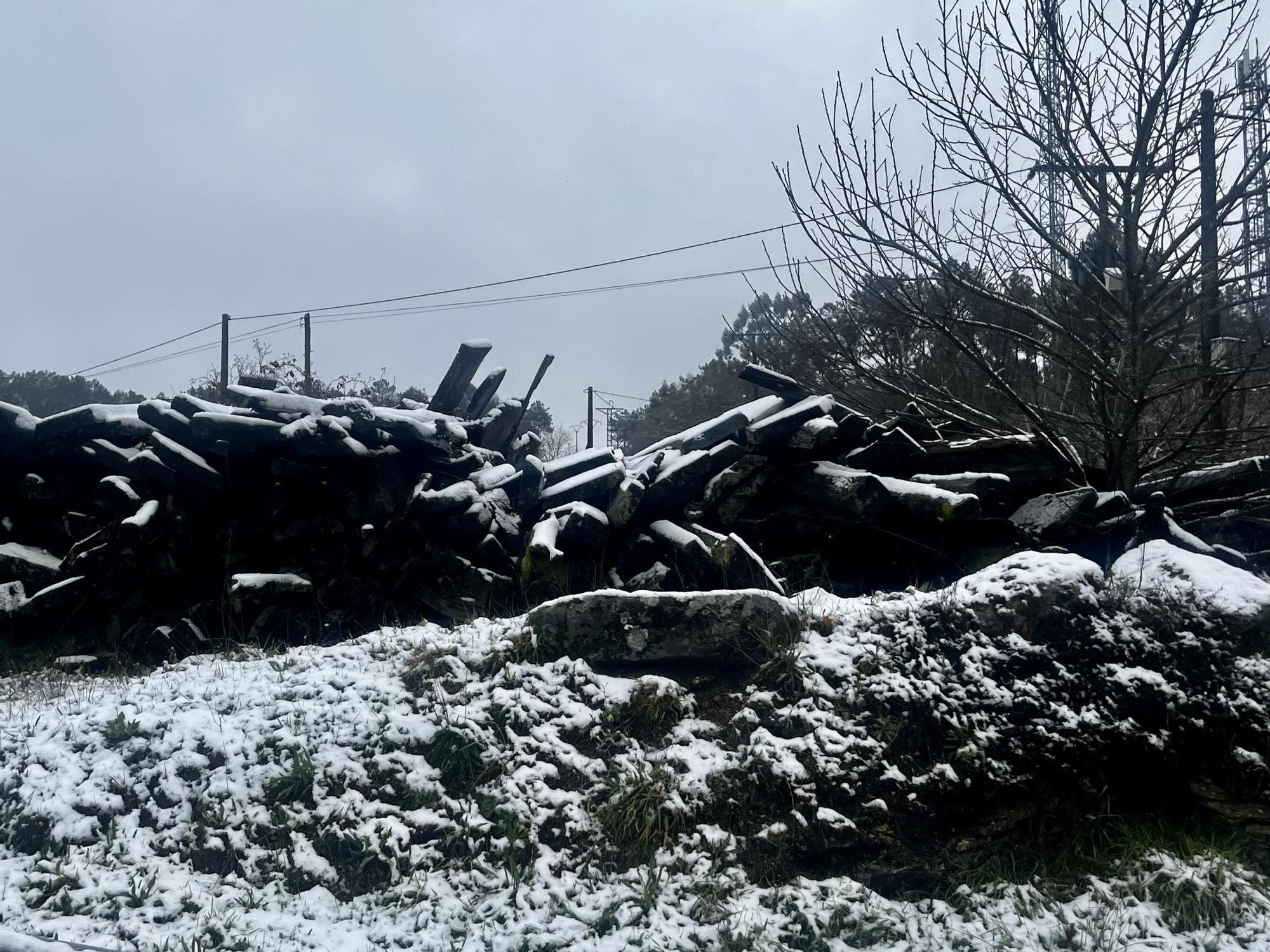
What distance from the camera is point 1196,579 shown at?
416 centimetres

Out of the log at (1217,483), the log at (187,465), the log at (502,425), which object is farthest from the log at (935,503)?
the log at (187,465)

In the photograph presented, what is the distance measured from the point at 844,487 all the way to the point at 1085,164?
11.2ft

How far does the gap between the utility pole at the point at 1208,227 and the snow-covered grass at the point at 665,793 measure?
154 inches

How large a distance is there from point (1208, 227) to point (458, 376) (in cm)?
660

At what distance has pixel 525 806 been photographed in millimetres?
3715

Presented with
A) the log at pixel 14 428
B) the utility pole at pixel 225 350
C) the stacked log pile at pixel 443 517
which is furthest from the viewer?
the utility pole at pixel 225 350

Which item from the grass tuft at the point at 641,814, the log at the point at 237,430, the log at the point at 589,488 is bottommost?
the grass tuft at the point at 641,814

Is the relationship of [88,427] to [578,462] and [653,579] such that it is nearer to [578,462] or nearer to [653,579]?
[578,462]

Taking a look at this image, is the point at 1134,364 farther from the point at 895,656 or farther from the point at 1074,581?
the point at 895,656

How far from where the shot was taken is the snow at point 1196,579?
400cm

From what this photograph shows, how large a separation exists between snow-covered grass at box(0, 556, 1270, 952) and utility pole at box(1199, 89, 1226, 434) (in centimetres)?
392

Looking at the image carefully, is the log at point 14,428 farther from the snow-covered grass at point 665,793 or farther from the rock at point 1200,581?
the rock at point 1200,581

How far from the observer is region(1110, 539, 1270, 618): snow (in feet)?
13.1

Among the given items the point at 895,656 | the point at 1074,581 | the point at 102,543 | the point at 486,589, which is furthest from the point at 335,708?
the point at 1074,581
